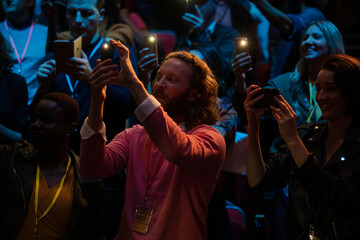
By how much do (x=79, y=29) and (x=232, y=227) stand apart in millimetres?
1936

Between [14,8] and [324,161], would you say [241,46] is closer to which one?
[324,161]

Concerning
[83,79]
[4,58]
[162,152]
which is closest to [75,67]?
[83,79]

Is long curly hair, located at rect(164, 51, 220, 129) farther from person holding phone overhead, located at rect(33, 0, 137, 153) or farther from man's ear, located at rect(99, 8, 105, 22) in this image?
man's ear, located at rect(99, 8, 105, 22)

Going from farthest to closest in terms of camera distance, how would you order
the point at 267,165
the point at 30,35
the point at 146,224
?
the point at 30,35
the point at 267,165
the point at 146,224

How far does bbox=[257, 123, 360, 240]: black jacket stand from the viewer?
1853mm

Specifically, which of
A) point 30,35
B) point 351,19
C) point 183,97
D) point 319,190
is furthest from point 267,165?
point 351,19

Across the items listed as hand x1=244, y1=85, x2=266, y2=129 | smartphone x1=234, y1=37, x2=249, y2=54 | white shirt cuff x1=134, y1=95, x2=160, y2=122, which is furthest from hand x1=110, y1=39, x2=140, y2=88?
smartphone x1=234, y1=37, x2=249, y2=54

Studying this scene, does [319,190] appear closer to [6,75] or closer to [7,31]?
[6,75]

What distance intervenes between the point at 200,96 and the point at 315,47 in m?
1.31

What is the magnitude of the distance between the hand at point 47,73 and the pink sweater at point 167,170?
1074 mm

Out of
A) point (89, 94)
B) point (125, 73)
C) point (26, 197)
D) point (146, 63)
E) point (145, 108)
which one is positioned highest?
point (125, 73)

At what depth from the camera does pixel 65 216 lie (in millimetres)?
2414

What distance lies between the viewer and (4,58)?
354 cm

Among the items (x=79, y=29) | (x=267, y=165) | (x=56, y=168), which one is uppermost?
(x=79, y=29)
